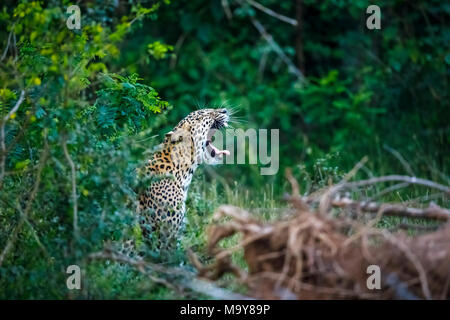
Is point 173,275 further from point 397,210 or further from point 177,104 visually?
point 177,104

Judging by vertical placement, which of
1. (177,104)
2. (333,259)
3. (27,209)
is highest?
(177,104)

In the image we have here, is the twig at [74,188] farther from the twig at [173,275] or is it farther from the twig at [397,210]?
the twig at [397,210]

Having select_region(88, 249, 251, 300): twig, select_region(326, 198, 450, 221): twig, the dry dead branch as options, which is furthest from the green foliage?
select_region(326, 198, 450, 221): twig

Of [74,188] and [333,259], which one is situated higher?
[74,188]

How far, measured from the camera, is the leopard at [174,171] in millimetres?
6859

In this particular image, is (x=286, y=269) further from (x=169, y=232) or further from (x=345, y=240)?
(x=169, y=232)

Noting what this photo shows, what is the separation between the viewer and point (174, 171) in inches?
286


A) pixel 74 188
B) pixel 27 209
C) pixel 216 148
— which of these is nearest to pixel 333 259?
pixel 74 188

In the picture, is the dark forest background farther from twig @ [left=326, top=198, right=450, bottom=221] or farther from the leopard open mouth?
twig @ [left=326, top=198, right=450, bottom=221]

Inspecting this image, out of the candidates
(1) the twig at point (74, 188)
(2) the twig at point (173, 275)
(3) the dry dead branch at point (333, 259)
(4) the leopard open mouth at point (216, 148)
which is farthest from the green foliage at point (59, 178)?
(4) the leopard open mouth at point (216, 148)

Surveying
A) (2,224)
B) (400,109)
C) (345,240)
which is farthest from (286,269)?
(400,109)
